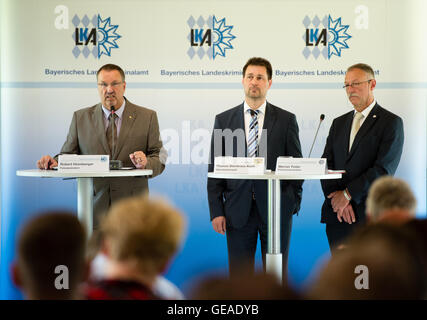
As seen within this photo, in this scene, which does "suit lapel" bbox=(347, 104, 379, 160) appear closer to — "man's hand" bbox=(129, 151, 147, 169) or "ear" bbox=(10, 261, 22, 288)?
"man's hand" bbox=(129, 151, 147, 169)

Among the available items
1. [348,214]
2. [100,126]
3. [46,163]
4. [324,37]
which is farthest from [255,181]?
[324,37]

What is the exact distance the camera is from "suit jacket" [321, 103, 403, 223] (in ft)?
16.2

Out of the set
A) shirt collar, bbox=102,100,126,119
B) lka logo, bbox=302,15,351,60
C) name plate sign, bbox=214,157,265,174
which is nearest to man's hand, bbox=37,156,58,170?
shirt collar, bbox=102,100,126,119

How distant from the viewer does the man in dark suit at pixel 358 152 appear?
496 centimetres

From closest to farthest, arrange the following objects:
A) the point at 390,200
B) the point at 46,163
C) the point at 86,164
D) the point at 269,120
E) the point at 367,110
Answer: the point at 390,200 < the point at 86,164 < the point at 46,163 < the point at 269,120 < the point at 367,110

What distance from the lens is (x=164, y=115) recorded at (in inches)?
231

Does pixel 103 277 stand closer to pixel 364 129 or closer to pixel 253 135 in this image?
pixel 253 135

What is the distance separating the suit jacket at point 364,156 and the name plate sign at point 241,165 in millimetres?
1073

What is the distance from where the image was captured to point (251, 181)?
488cm

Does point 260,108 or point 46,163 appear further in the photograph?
point 260,108

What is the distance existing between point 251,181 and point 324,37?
1.84 metres
